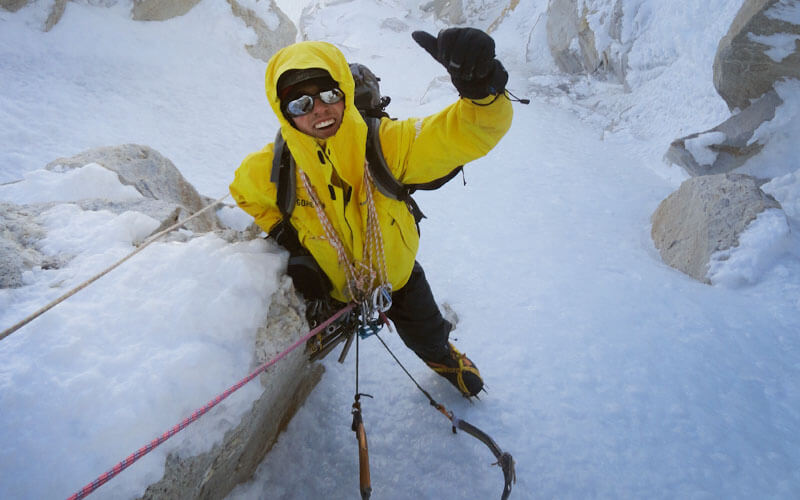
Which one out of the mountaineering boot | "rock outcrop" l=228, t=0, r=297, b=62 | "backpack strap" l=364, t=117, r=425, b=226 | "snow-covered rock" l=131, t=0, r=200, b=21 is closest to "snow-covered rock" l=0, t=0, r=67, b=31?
"snow-covered rock" l=131, t=0, r=200, b=21

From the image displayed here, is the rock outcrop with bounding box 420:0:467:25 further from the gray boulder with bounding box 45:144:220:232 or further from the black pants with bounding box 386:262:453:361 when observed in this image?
the black pants with bounding box 386:262:453:361

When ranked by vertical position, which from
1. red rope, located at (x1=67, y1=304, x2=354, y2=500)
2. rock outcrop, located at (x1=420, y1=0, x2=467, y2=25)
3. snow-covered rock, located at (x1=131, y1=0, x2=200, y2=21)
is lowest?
red rope, located at (x1=67, y1=304, x2=354, y2=500)

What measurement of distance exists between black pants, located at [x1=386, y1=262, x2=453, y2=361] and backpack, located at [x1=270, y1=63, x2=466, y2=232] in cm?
56

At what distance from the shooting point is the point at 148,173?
3141 mm

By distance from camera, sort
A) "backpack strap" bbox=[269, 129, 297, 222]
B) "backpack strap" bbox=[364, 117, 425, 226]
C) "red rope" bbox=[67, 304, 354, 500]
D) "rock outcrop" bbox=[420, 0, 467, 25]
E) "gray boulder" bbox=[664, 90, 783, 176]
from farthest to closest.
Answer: "rock outcrop" bbox=[420, 0, 467, 25] → "gray boulder" bbox=[664, 90, 783, 176] → "backpack strap" bbox=[269, 129, 297, 222] → "backpack strap" bbox=[364, 117, 425, 226] → "red rope" bbox=[67, 304, 354, 500]

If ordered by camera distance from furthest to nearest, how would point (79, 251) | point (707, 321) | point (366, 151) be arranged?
point (707, 321) → point (79, 251) → point (366, 151)

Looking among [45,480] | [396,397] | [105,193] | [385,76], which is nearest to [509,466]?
[396,397]

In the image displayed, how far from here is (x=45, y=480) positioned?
104 cm

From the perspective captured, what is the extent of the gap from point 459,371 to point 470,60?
204cm

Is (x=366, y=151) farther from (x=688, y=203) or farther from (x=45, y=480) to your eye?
(x=688, y=203)

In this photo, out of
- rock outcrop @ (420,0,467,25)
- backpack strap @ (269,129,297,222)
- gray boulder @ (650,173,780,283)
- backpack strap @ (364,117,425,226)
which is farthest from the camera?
rock outcrop @ (420,0,467,25)

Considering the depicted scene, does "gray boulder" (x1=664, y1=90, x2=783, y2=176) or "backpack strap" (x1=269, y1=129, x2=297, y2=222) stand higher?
"backpack strap" (x1=269, y1=129, x2=297, y2=222)

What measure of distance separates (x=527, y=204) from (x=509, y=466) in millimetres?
4582

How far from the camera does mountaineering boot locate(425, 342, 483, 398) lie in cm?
268
